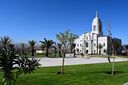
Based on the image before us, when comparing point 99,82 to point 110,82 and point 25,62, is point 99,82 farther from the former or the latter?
point 25,62

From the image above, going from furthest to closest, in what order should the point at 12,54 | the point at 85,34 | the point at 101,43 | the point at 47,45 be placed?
the point at 85,34
the point at 101,43
the point at 47,45
the point at 12,54

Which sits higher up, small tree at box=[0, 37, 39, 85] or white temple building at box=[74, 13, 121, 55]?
white temple building at box=[74, 13, 121, 55]

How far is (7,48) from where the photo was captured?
1584cm

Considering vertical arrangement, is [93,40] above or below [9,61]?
above

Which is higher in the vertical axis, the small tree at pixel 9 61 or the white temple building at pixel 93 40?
the white temple building at pixel 93 40

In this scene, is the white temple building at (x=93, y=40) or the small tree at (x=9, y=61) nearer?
the small tree at (x=9, y=61)

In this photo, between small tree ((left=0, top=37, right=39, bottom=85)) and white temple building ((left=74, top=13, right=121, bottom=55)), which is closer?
small tree ((left=0, top=37, right=39, bottom=85))

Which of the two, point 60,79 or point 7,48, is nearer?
point 7,48

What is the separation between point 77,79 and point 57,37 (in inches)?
246

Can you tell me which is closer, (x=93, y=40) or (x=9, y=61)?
(x=9, y=61)

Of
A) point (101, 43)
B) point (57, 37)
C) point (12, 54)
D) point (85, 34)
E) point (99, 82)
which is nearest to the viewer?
point (12, 54)

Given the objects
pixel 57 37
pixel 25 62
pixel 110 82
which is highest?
pixel 57 37

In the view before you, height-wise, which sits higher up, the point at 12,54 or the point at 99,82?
the point at 12,54

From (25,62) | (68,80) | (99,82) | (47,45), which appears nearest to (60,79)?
(68,80)
